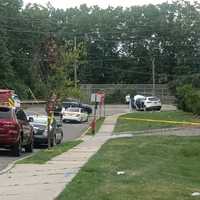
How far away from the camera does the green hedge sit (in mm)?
54344

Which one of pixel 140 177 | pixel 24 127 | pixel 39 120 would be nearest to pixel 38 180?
pixel 140 177

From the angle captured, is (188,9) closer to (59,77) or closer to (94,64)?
(94,64)

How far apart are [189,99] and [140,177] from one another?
1750 inches

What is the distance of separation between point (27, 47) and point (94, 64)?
22.7 m

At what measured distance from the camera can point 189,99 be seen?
190 feet

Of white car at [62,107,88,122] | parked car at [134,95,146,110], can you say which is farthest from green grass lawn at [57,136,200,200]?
parked car at [134,95,146,110]

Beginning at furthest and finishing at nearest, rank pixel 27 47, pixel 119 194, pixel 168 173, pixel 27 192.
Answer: pixel 27 47, pixel 168 173, pixel 27 192, pixel 119 194

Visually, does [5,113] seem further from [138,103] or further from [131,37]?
[131,37]

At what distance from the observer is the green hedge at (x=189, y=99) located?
54.3 metres

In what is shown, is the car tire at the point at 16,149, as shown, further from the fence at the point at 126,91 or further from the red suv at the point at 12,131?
the fence at the point at 126,91

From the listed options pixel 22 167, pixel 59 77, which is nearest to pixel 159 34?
pixel 59 77

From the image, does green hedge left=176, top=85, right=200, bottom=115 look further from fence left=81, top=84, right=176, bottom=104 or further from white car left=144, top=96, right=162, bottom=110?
fence left=81, top=84, right=176, bottom=104

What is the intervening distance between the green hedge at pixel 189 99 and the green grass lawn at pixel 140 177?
3068 cm

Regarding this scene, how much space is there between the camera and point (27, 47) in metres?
111
